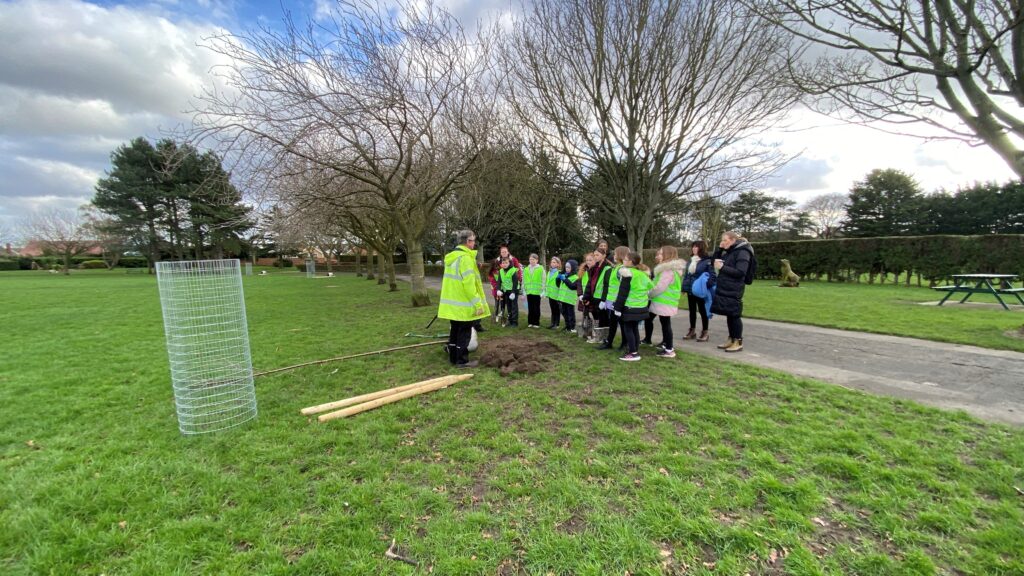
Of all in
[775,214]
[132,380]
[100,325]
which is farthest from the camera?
[775,214]

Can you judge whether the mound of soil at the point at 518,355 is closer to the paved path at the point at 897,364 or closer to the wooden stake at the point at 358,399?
the wooden stake at the point at 358,399

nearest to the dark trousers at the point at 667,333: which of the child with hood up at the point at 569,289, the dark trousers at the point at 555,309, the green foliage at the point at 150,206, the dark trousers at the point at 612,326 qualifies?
the dark trousers at the point at 612,326

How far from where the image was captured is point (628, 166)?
14367 mm

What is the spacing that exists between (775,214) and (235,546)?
55310 millimetres

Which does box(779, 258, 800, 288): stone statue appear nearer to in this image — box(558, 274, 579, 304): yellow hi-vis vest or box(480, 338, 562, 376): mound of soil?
box(558, 274, 579, 304): yellow hi-vis vest

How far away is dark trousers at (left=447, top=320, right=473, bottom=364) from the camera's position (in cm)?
607

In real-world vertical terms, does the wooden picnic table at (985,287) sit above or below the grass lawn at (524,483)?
above

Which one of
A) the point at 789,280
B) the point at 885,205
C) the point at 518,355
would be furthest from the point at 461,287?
the point at 885,205

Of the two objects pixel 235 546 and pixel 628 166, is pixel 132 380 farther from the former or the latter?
pixel 628 166

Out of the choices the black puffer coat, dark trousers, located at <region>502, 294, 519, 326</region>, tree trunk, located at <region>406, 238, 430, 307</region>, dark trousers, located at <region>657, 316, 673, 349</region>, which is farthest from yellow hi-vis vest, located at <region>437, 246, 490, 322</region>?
tree trunk, located at <region>406, 238, 430, 307</region>

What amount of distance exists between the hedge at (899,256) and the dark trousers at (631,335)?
1842 centimetres

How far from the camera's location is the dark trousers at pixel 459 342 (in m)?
6.07

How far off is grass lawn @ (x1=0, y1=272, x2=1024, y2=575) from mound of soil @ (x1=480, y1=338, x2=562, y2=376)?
1.83 ft

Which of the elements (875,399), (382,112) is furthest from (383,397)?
(382,112)
